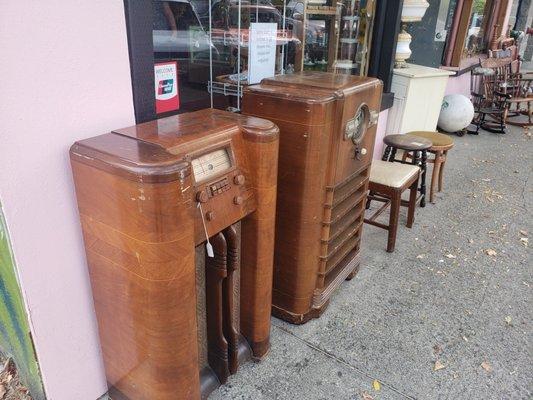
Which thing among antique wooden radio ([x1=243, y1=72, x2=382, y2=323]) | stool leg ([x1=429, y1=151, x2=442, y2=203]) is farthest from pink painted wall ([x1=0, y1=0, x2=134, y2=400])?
stool leg ([x1=429, y1=151, x2=442, y2=203])

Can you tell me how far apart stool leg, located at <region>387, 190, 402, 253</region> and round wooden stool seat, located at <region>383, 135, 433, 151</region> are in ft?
1.80

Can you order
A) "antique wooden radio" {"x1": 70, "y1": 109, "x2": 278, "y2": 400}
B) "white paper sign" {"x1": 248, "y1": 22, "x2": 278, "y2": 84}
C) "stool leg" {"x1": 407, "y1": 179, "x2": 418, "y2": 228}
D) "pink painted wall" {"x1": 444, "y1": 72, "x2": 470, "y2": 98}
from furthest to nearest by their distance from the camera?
1. "pink painted wall" {"x1": 444, "y1": 72, "x2": 470, "y2": 98}
2. "stool leg" {"x1": 407, "y1": 179, "x2": 418, "y2": 228}
3. "white paper sign" {"x1": 248, "y1": 22, "x2": 278, "y2": 84}
4. "antique wooden radio" {"x1": 70, "y1": 109, "x2": 278, "y2": 400}

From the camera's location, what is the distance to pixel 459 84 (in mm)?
7461

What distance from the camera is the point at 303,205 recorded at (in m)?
2.04

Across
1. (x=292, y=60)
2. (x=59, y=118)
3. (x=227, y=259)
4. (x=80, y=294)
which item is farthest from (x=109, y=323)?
(x=292, y=60)

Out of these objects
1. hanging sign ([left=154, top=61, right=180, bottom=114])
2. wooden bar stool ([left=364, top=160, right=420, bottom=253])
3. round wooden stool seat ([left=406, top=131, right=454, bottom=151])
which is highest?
hanging sign ([left=154, top=61, right=180, bottom=114])

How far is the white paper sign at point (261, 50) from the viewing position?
109 inches

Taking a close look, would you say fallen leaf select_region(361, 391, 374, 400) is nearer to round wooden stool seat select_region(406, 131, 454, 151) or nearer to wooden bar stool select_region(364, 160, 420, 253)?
wooden bar stool select_region(364, 160, 420, 253)

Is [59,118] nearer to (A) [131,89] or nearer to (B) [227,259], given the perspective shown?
(A) [131,89]

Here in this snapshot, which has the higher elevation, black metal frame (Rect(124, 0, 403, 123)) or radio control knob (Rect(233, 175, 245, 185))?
black metal frame (Rect(124, 0, 403, 123))

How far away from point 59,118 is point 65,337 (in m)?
0.83

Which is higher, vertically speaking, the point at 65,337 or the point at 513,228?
the point at 65,337

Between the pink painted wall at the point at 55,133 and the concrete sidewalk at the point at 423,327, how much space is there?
29.0 inches

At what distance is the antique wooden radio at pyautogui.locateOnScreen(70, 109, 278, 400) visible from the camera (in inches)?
50.1
